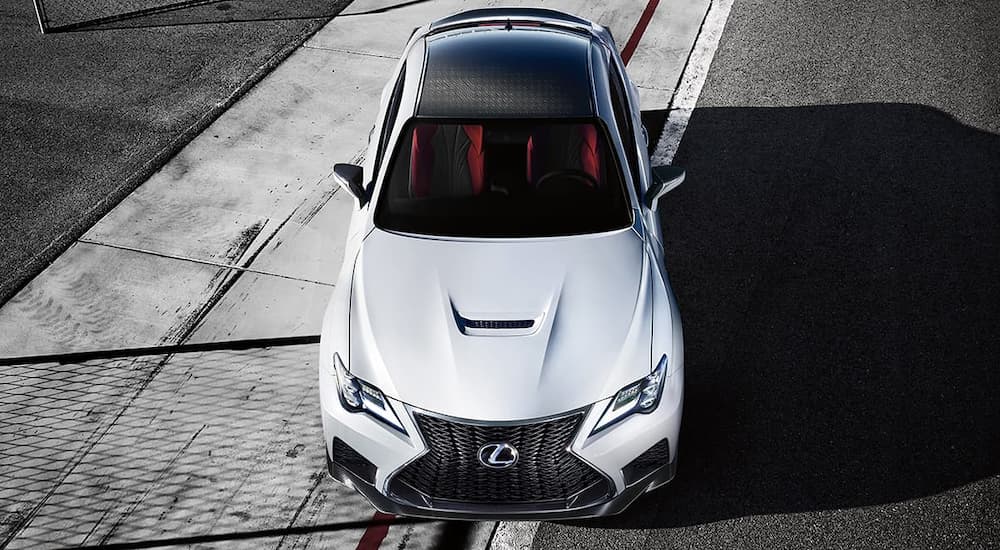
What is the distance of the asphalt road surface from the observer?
4.61 m

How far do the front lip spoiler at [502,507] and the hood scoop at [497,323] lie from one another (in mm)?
825

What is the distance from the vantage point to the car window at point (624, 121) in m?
5.14

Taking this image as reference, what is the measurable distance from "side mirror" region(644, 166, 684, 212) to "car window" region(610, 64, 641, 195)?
83 millimetres

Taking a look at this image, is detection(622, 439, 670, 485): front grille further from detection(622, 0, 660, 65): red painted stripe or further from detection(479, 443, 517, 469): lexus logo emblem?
detection(622, 0, 660, 65): red painted stripe

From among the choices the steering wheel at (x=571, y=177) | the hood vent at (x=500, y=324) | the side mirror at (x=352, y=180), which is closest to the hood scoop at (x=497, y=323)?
the hood vent at (x=500, y=324)

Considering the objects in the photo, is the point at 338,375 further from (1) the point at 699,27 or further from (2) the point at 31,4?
(2) the point at 31,4

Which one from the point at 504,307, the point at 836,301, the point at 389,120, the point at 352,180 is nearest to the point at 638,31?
Result: the point at 836,301

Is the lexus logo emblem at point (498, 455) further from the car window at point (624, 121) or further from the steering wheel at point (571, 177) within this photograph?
the car window at point (624, 121)

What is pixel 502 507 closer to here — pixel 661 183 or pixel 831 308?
pixel 661 183

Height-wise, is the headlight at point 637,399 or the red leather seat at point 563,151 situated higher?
the red leather seat at point 563,151

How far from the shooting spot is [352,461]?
4070mm

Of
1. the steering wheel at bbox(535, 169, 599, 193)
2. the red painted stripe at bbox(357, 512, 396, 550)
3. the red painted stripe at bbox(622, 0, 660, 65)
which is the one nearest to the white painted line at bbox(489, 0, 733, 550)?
the red painted stripe at bbox(622, 0, 660, 65)

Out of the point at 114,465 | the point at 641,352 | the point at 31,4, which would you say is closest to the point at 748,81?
the point at 641,352

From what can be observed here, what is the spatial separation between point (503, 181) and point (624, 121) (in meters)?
1.16
